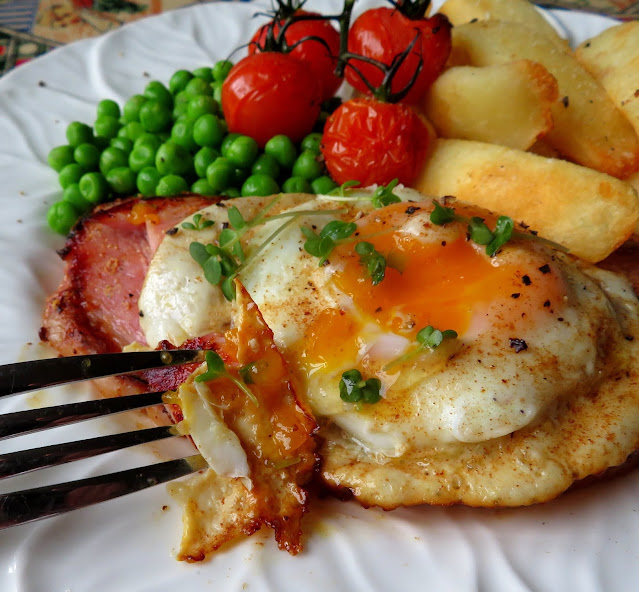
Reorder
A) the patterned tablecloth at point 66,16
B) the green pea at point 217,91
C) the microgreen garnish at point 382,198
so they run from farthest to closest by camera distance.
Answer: the patterned tablecloth at point 66,16, the green pea at point 217,91, the microgreen garnish at point 382,198

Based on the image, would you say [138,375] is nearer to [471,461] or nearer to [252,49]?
[471,461]

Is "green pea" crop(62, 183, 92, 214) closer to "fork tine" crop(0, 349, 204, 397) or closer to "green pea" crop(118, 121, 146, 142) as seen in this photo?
"green pea" crop(118, 121, 146, 142)

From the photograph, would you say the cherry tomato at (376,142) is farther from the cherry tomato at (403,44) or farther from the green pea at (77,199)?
the green pea at (77,199)

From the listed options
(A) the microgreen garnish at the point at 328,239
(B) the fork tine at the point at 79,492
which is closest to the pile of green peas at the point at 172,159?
(A) the microgreen garnish at the point at 328,239

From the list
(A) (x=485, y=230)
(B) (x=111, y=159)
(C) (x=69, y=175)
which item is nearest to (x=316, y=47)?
(B) (x=111, y=159)

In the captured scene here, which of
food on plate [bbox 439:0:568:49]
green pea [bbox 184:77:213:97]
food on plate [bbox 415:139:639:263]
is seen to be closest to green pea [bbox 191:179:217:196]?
green pea [bbox 184:77:213:97]

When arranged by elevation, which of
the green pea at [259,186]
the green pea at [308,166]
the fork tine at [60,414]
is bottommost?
the fork tine at [60,414]

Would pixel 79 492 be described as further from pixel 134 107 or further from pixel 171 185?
pixel 134 107
